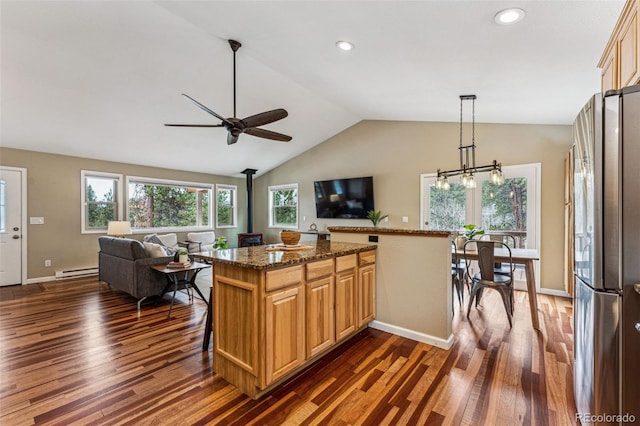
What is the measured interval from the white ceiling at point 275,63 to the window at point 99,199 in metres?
0.63

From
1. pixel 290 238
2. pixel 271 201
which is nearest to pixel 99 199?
pixel 271 201

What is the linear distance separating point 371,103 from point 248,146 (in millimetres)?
2997

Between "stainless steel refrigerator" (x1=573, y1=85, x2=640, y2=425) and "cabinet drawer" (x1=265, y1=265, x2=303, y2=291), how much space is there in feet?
5.49

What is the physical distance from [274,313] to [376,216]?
4370 mm

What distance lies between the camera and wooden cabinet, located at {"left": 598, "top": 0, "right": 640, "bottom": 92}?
1.59m

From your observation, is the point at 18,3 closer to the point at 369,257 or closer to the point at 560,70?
the point at 369,257

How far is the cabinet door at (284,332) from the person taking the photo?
75.2 inches

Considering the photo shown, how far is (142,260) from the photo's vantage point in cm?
392

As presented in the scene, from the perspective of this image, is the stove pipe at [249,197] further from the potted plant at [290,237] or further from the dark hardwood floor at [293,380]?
the potted plant at [290,237]

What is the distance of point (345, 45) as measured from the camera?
9.18 feet

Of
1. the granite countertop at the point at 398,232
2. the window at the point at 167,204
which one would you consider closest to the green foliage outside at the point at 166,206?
the window at the point at 167,204

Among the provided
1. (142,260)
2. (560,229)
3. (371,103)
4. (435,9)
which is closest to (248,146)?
(371,103)
